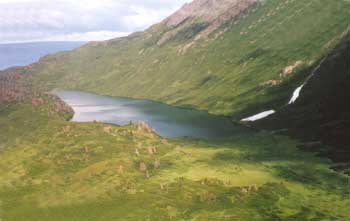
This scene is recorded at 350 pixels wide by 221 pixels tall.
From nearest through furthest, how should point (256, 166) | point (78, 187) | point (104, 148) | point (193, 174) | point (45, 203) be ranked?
point (45, 203), point (78, 187), point (193, 174), point (256, 166), point (104, 148)

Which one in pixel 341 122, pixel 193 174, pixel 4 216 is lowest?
pixel 4 216

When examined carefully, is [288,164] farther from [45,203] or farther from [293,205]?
[45,203]

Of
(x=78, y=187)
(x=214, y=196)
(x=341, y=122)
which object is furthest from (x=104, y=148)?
(x=341, y=122)

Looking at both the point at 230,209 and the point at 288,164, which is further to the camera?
the point at 288,164

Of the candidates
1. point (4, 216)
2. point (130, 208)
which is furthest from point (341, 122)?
point (4, 216)

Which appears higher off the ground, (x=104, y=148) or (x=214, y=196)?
(x=104, y=148)

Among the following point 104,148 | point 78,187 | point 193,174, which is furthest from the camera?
point 104,148
